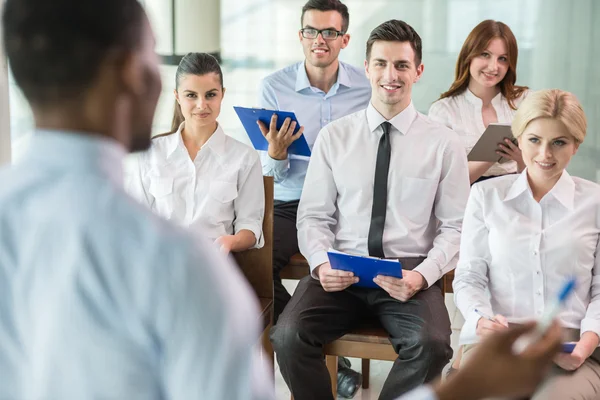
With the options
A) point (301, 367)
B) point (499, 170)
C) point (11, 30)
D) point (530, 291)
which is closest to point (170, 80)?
point (499, 170)

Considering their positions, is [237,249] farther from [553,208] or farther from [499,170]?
[499,170]

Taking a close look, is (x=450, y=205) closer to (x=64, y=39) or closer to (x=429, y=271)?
(x=429, y=271)

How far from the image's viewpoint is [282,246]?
2709mm

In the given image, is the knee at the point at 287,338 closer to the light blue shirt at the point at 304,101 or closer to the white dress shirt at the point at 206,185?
the white dress shirt at the point at 206,185

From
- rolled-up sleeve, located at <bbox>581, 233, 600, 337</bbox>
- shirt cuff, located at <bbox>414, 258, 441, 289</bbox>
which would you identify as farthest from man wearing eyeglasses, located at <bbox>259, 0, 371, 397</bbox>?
rolled-up sleeve, located at <bbox>581, 233, 600, 337</bbox>

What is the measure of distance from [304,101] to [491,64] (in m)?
0.82

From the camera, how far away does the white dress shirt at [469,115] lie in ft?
9.71

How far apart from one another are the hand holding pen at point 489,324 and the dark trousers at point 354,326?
8.5 inches

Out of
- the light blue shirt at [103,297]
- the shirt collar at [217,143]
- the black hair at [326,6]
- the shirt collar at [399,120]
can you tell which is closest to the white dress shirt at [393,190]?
the shirt collar at [399,120]

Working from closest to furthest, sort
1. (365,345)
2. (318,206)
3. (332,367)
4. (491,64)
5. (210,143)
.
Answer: (365,345) → (332,367) → (318,206) → (210,143) → (491,64)

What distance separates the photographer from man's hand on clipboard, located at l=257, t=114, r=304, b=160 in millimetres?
2648

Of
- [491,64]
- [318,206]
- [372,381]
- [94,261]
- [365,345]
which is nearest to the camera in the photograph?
[94,261]

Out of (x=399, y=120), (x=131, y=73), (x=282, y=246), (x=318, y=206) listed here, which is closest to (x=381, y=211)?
(x=318, y=206)

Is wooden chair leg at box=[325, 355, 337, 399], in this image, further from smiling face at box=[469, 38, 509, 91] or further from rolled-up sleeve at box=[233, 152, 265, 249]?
smiling face at box=[469, 38, 509, 91]
